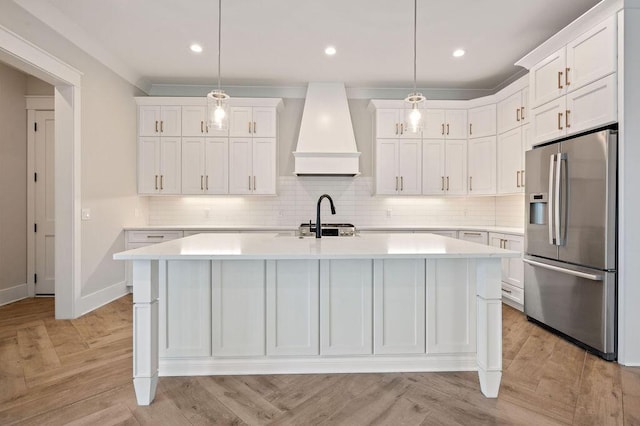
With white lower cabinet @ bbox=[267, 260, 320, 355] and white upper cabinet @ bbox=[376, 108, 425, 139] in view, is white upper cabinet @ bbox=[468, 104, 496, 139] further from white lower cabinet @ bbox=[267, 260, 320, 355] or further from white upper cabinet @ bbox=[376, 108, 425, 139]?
white lower cabinet @ bbox=[267, 260, 320, 355]

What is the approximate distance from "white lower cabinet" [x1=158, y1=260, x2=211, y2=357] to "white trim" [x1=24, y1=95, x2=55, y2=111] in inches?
148

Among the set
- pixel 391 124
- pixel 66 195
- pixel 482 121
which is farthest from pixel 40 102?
pixel 482 121

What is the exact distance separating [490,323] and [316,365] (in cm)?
114

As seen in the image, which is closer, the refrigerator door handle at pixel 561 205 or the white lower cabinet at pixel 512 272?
the refrigerator door handle at pixel 561 205

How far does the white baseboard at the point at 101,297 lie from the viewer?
363 cm

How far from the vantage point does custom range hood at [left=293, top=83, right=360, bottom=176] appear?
178 inches

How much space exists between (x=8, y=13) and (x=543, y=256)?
500cm

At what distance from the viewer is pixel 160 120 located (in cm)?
470

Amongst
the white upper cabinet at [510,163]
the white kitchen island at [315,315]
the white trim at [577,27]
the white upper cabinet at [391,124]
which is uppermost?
the white trim at [577,27]

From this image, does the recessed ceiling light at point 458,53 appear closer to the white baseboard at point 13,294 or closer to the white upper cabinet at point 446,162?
the white upper cabinet at point 446,162

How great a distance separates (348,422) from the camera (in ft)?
5.90

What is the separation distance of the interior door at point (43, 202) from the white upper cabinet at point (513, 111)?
586cm

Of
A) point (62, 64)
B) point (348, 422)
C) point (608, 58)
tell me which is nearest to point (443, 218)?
point (608, 58)

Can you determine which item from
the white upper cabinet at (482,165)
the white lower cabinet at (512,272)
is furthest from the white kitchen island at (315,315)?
the white upper cabinet at (482,165)
